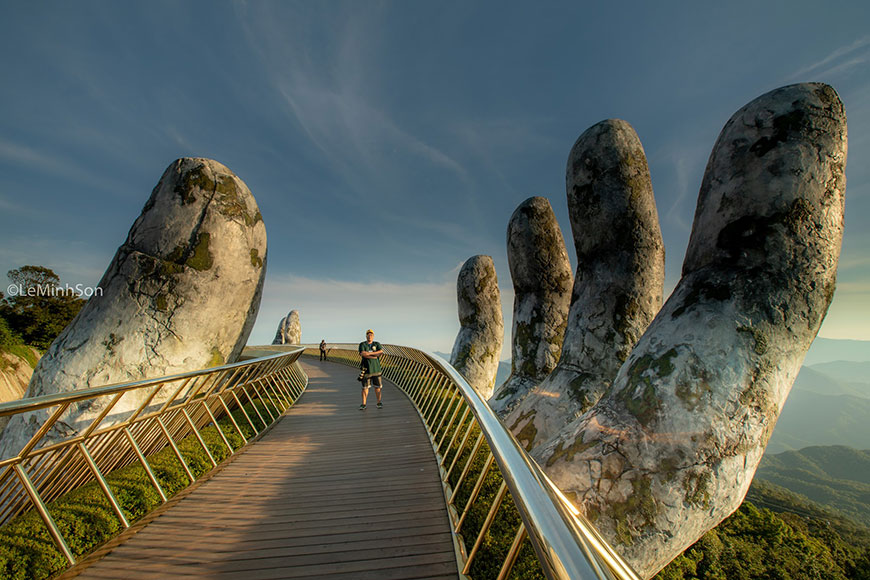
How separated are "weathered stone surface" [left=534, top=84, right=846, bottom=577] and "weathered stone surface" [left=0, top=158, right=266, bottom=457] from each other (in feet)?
19.0

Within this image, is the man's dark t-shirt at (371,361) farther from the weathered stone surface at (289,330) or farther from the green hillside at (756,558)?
the weathered stone surface at (289,330)

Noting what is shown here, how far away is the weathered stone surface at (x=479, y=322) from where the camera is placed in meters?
14.2

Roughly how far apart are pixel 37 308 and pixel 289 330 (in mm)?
18826

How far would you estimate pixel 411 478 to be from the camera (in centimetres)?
450

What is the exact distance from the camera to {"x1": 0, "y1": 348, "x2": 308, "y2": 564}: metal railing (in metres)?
2.61

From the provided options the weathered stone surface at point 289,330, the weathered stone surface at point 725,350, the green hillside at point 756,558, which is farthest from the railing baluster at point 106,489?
the weathered stone surface at point 289,330

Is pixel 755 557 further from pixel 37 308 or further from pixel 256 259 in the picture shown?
pixel 37 308

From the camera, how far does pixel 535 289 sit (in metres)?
10.4

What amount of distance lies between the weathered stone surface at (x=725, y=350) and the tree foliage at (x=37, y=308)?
20.3 metres

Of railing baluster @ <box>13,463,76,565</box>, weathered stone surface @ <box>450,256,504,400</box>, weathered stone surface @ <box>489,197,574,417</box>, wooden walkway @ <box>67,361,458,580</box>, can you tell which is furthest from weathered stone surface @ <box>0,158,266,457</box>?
weathered stone surface @ <box>450,256,504,400</box>

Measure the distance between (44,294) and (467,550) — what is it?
75.5 ft

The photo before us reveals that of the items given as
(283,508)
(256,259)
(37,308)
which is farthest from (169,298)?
(37,308)

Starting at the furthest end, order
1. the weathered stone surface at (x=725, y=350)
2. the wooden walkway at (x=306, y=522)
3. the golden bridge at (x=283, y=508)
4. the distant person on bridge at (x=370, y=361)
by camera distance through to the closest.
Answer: the distant person on bridge at (x=370, y=361)
the weathered stone surface at (x=725, y=350)
the wooden walkway at (x=306, y=522)
the golden bridge at (x=283, y=508)

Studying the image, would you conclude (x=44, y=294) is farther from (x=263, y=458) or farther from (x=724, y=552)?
(x=724, y=552)
